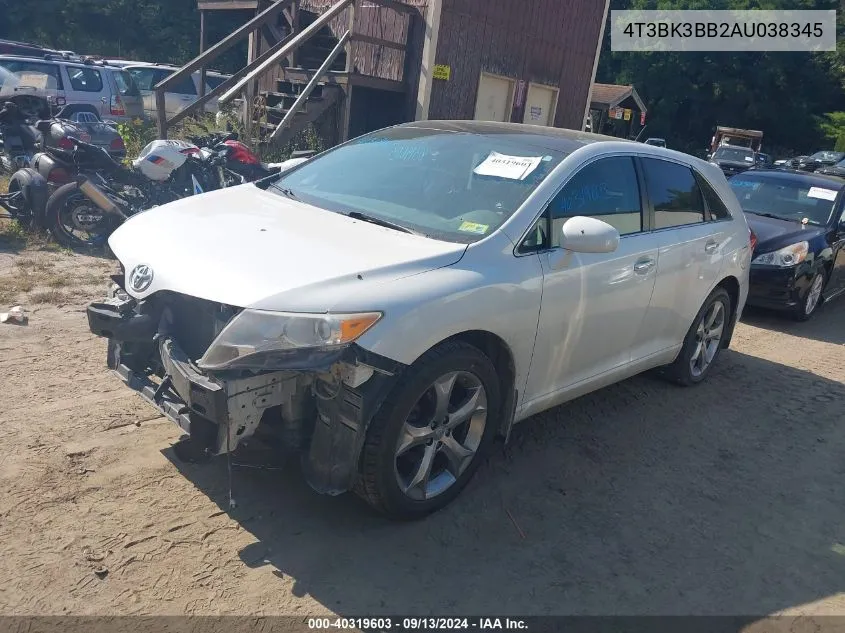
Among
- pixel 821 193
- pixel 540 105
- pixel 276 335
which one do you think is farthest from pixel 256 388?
pixel 540 105

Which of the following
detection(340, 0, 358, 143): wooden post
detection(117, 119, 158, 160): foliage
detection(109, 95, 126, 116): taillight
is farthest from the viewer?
detection(109, 95, 126, 116): taillight

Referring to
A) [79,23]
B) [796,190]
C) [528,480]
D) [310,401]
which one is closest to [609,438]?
[528,480]

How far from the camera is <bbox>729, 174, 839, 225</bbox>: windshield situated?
27.0ft

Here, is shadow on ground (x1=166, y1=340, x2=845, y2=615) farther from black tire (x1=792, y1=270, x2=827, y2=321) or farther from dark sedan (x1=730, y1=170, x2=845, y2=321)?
black tire (x1=792, y1=270, x2=827, y2=321)

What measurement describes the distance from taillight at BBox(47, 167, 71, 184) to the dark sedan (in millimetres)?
7241

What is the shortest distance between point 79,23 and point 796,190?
33.0 m

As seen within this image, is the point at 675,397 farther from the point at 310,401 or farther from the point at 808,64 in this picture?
the point at 808,64

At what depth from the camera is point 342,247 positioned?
10.5 feet

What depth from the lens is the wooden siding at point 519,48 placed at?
1267 centimetres

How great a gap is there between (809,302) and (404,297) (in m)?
6.50

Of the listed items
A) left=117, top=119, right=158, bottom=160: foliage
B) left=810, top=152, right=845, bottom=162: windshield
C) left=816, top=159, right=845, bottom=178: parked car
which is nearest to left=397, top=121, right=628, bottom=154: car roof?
left=816, top=159, right=845, bottom=178: parked car

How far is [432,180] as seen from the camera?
12.8ft

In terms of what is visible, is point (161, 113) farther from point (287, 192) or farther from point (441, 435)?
point (441, 435)

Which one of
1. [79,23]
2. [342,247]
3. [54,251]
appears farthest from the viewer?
[79,23]
